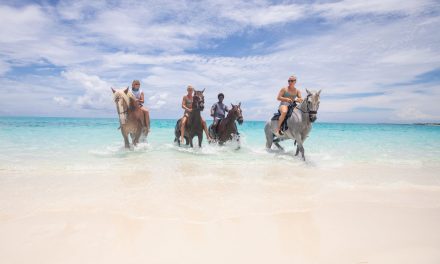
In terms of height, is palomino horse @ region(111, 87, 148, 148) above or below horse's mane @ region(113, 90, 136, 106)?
below

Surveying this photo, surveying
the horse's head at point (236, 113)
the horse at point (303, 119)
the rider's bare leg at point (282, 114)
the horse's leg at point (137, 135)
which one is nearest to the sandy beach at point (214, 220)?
the horse at point (303, 119)

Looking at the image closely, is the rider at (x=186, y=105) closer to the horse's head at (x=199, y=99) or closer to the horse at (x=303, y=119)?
the horse's head at (x=199, y=99)

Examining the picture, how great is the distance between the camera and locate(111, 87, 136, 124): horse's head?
10047 mm

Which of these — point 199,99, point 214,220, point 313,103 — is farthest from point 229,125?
point 214,220

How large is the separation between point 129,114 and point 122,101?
0.60 meters

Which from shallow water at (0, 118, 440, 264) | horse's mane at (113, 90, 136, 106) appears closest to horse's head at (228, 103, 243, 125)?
horse's mane at (113, 90, 136, 106)

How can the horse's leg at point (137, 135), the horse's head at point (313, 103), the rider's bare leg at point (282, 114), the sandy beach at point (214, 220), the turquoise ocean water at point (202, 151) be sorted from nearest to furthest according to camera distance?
1. the sandy beach at point (214, 220)
2. the horse's head at point (313, 103)
3. the turquoise ocean water at point (202, 151)
4. the rider's bare leg at point (282, 114)
5. the horse's leg at point (137, 135)

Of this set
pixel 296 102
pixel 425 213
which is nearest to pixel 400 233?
pixel 425 213

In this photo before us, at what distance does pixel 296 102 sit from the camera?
1032 cm

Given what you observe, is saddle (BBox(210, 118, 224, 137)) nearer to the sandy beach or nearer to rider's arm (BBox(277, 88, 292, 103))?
rider's arm (BBox(277, 88, 292, 103))

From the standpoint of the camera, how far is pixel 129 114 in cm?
1049

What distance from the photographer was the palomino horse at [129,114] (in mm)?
10070

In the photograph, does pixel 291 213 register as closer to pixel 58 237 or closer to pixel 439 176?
pixel 58 237

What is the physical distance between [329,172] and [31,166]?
7.34 m
